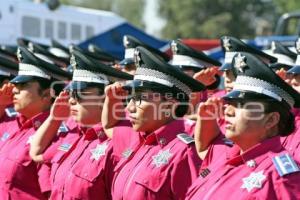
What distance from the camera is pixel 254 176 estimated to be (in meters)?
3.34

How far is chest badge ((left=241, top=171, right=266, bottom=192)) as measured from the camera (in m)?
3.30

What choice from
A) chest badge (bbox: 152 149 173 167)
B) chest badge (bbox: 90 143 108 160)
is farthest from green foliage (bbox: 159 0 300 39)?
chest badge (bbox: 152 149 173 167)

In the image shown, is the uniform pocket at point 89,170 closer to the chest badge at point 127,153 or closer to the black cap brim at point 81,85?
the chest badge at point 127,153

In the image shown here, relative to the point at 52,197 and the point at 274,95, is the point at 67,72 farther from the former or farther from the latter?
the point at 274,95

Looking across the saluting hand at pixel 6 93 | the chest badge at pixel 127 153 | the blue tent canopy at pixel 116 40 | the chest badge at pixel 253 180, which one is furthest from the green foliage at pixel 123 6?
the chest badge at pixel 253 180

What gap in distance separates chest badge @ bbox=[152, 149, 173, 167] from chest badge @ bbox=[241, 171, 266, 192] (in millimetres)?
756

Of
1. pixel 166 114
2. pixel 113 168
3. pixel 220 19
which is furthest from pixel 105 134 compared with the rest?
pixel 220 19

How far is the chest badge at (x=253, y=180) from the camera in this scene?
3.30 metres

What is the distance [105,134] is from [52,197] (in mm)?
524

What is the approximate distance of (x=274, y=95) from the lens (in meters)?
3.48

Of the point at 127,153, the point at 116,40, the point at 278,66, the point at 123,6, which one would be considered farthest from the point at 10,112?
the point at 123,6

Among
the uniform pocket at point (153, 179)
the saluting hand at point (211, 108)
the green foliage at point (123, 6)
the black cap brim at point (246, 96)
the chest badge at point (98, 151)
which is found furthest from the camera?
the green foliage at point (123, 6)

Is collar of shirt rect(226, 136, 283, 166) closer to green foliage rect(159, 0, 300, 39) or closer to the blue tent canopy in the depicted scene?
the blue tent canopy

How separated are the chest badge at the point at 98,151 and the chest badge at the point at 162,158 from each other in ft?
1.96
